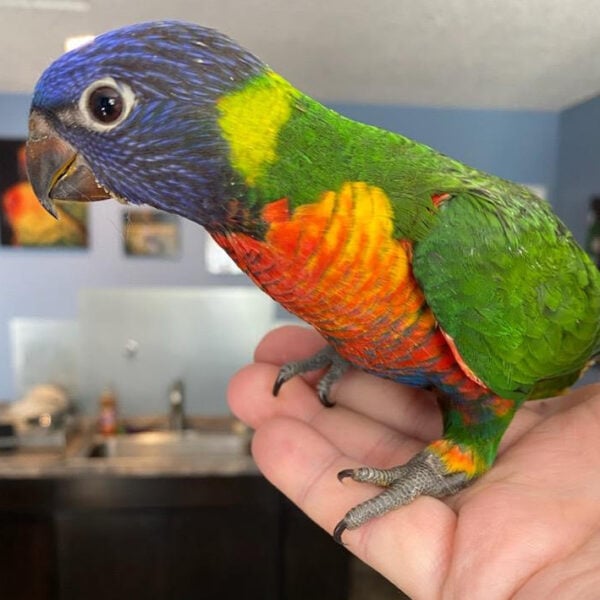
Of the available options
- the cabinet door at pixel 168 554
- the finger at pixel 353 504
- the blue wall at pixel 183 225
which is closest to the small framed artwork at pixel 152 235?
the blue wall at pixel 183 225

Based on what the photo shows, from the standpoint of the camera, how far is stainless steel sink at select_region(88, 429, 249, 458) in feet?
9.79

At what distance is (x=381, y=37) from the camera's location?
7.31ft

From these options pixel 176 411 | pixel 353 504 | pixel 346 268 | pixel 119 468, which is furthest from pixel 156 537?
pixel 346 268

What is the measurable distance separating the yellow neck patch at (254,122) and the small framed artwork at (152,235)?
255 cm

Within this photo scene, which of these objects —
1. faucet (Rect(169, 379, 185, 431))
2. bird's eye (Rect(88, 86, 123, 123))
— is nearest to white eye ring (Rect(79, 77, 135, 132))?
bird's eye (Rect(88, 86, 123, 123))

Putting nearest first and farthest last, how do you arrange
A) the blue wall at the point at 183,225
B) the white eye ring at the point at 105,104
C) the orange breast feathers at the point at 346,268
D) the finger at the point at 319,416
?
the white eye ring at the point at 105,104, the orange breast feathers at the point at 346,268, the finger at the point at 319,416, the blue wall at the point at 183,225

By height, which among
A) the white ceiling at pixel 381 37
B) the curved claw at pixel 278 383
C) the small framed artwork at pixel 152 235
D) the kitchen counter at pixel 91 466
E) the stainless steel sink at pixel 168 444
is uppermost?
the white ceiling at pixel 381 37

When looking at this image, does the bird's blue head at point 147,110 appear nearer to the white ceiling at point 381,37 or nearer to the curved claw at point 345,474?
the curved claw at point 345,474

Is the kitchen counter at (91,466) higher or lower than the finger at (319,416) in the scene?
lower

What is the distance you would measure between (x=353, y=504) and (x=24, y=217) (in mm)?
2794

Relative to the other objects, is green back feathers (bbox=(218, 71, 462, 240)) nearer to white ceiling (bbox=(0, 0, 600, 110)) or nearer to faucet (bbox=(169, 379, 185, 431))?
white ceiling (bbox=(0, 0, 600, 110))

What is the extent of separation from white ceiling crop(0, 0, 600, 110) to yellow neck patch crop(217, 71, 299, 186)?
147 centimetres

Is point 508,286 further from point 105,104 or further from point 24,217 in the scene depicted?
point 24,217

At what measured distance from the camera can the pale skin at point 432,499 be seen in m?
0.76
